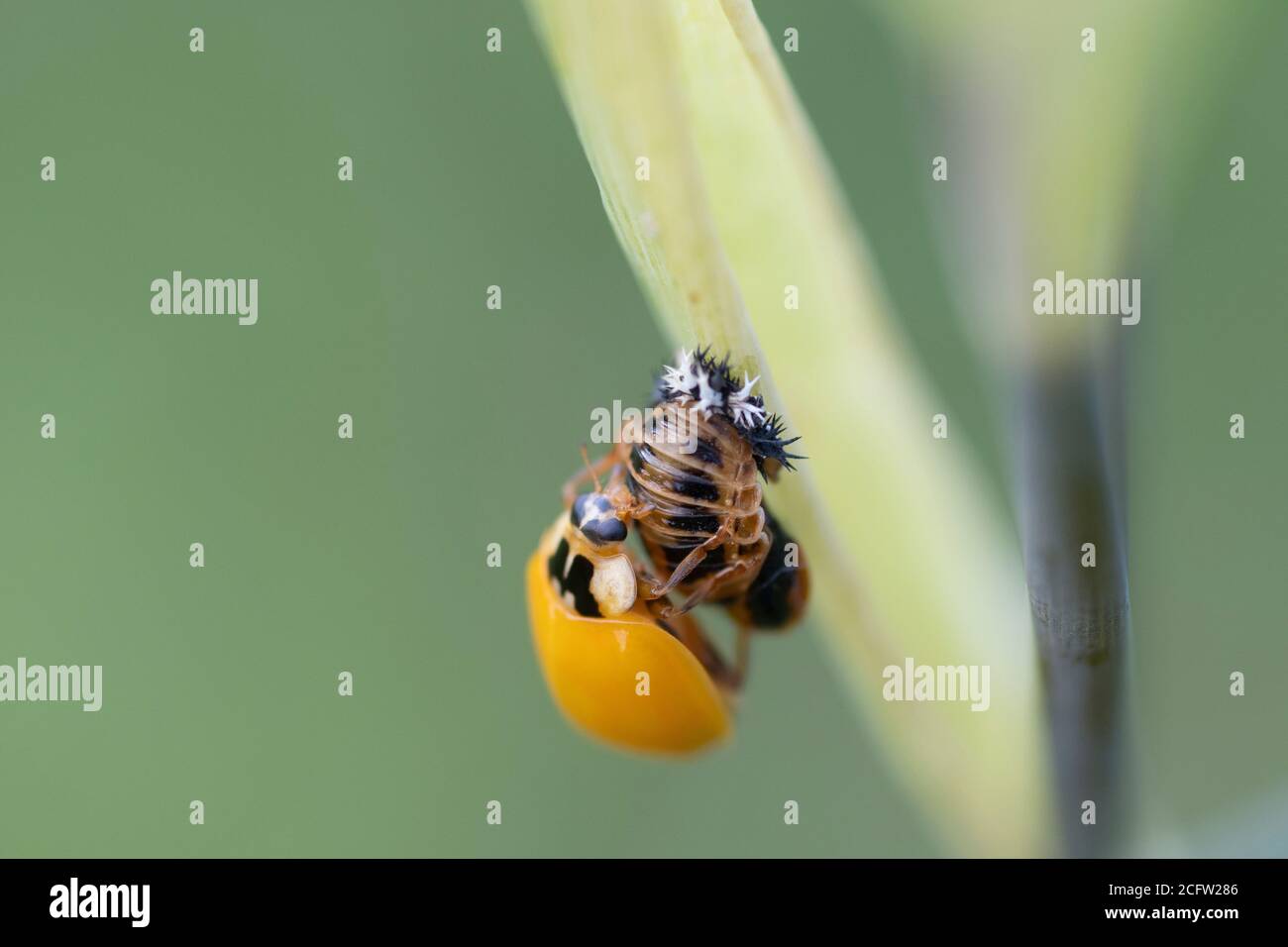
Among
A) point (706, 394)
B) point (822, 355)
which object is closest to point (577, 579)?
point (706, 394)

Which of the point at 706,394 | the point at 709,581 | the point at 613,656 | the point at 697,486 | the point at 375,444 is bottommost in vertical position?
the point at 613,656

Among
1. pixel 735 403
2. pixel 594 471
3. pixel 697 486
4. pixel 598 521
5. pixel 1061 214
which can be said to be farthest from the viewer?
pixel 594 471

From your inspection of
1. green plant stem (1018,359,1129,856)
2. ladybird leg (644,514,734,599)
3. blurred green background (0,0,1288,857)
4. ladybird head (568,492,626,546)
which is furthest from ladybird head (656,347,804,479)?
blurred green background (0,0,1288,857)

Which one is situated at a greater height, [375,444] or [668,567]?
[375,444]

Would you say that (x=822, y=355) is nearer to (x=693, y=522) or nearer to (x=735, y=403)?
(x=735, y=403)

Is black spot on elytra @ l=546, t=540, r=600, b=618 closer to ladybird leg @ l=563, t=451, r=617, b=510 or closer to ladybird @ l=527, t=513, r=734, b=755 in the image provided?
ladybird @ l=527, t=513, r=734, b=755

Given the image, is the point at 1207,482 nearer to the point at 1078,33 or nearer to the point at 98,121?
the point at 1078,33

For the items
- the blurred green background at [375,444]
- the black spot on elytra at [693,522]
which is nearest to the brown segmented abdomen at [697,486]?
the black spot on elytra at [693,522]
